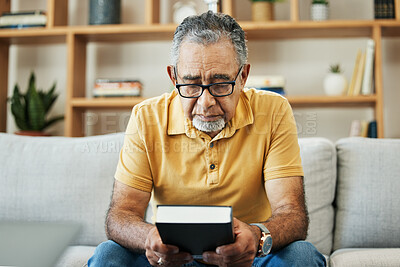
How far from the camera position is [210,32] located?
4.15ft

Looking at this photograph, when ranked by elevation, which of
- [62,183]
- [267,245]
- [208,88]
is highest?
[208,88]

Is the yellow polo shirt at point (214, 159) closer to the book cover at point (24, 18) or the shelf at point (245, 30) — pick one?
the shelf at point (245, 30)

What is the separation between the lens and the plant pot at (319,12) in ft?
7.88

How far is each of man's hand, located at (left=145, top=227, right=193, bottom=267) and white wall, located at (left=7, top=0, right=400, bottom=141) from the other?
1628mm

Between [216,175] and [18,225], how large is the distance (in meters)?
0.68

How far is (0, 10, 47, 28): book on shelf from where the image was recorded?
8.22ft

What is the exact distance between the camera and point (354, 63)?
255 cm

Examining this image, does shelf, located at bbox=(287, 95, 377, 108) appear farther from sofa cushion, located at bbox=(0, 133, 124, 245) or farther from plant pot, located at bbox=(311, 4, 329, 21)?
sofa cushion, located at bbox=(0, 133, 124, 245)

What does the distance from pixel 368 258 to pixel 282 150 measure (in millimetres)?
489

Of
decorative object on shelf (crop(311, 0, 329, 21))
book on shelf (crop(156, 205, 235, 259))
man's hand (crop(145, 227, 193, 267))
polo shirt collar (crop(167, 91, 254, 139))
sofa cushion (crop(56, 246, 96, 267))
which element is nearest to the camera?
book on shelf (crop(156, 205, 235, 259))

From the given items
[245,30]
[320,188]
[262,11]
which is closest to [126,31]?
[245,30]

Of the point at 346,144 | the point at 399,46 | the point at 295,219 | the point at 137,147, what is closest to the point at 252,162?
the point at 295,219

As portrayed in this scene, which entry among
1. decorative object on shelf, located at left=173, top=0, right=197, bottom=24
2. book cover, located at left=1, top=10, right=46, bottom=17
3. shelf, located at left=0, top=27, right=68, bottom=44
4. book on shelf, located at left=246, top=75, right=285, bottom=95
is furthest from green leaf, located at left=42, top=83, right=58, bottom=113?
book on shelf, located at left=246, top=75, right=285, bottom=95

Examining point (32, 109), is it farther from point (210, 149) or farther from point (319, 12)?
point (319, 12)
